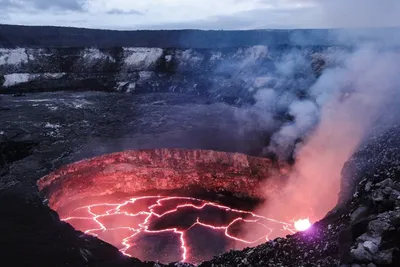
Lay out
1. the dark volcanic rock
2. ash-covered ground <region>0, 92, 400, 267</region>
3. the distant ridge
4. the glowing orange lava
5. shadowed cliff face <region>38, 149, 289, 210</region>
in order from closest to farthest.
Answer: ash-covered ground <region>0, 92, 400, 267</region> → the dark volcanic rock → the glowing orange lava → shadowed cliff face <region>38, 149, 289, 210</region> → the distant ridge

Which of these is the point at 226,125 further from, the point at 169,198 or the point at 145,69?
the point at 145,69

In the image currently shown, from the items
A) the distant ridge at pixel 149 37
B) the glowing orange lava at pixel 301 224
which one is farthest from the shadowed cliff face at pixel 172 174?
the distant ridge at pixel 149 37

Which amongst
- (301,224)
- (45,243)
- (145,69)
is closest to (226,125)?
(301,224)

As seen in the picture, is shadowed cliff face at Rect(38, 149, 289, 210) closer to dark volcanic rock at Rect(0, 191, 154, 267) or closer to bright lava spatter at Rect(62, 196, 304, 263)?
bright lava spatter at Rect(62, 196, 304, 263)

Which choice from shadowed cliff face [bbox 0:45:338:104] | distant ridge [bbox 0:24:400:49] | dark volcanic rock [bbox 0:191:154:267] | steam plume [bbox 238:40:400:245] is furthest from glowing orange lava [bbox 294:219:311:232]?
distant ridge [bbox 0:24:400:49]

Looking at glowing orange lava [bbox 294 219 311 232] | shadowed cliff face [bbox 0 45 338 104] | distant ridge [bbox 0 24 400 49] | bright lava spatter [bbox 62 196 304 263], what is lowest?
bright lava spatter [bbox 62 196 304 263]

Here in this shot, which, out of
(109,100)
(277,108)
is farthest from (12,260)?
→ (109,100)
